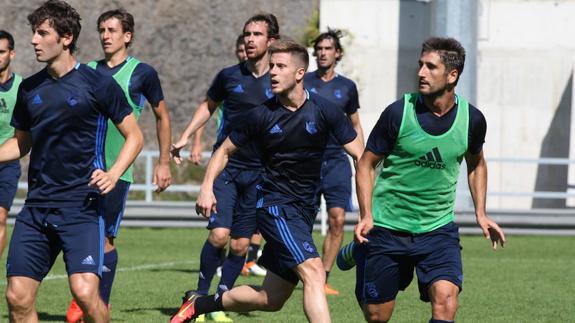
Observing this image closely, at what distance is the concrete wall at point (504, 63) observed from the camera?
25172mm

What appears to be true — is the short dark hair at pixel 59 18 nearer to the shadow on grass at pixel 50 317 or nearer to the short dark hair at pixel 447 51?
the short dark hair at pixel 447 51

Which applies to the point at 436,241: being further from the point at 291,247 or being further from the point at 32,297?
the point at 32,297

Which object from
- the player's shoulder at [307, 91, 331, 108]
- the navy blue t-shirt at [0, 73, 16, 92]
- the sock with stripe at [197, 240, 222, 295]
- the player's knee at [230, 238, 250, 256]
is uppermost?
the player's shoulder at [307, 91, 331, 108]

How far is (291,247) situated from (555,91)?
18235 millimetres

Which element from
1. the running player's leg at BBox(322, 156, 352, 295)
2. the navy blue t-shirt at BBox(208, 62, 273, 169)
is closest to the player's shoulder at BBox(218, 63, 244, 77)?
the navy blue t-shirt at BBox(208, 62, 273, 169)

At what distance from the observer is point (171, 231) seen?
818 inches

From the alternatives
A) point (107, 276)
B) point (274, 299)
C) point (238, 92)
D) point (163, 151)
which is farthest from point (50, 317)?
point (274, 299)

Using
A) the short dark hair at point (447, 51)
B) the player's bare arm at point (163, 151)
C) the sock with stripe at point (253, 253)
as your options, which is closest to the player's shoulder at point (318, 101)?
A: the short dark hair at point (447, 51)

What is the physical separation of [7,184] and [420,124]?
4881 millimetres

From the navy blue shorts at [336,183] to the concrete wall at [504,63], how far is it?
1314cm

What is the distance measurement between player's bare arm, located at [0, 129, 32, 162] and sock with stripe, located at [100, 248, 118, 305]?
6.48ft

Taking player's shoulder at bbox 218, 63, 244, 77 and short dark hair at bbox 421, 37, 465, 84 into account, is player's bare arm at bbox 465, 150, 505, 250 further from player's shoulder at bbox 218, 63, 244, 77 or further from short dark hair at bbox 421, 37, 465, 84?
player's shoulder at bbox 218, 63, 244, 77

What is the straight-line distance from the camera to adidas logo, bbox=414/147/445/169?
7854 millimetres

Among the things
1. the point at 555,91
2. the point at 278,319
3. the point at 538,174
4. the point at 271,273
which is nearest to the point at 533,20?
the point at 555,91
